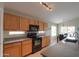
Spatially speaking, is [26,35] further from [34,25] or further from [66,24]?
[66,24]

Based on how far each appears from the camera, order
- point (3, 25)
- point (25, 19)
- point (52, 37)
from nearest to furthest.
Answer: point (3, 25) → point (25, 19) → point (52, 37)

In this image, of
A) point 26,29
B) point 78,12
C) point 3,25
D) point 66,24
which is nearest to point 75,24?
point 66,24

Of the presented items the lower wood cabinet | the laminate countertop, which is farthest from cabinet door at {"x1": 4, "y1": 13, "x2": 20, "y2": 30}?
the laminate countertop

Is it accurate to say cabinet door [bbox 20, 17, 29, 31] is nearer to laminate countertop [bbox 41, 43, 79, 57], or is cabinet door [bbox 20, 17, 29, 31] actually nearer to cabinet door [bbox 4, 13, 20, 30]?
cabinet door [bbox 4, 13, 20, 30]

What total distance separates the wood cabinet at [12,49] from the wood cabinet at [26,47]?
0.79 feet

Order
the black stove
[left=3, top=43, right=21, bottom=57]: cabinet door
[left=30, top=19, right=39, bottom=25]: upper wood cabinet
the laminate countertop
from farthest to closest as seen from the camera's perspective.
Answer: [left=30, top=19, right=39, bottom=25]: upper wood cabinet
the black stove
[left=3, top=43, right=21, bottom=57]: cabinet door
the laminate countertop

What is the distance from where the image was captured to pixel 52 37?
19.8 ft

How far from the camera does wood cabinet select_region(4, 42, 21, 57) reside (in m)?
2.99

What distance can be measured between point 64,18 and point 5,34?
2.25 m

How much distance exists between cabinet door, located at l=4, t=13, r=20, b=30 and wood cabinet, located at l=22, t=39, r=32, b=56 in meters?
0.58

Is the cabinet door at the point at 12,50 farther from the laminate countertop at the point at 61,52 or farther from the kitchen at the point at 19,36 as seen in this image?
the laminate countertop at the point at 61,52

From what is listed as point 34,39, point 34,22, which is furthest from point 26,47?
point 34,22

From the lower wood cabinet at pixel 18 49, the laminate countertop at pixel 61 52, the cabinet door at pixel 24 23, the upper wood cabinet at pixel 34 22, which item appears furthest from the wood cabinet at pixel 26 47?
the laminate countertop at pixel 61 52

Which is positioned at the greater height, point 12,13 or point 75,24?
point 12,13
